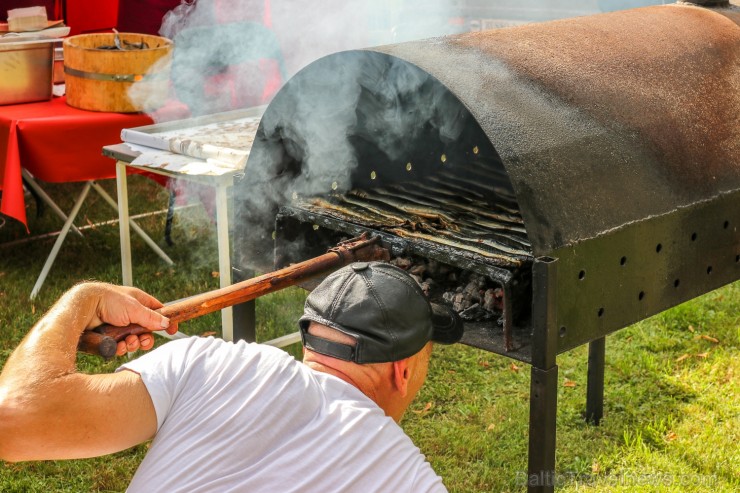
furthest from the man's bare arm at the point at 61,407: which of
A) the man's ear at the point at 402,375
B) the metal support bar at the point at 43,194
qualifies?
the metal support bar at the point at 43,194

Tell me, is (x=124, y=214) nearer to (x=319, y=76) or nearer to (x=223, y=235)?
(x=223, y=235)

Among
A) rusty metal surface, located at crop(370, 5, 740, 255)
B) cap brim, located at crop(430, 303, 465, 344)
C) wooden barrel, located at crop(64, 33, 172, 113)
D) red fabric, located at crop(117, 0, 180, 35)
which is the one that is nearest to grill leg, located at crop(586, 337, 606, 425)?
rusty metal surface, located at crop(370, 5, 740, 255)

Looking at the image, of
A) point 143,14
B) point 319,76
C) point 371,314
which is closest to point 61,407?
point 371,314

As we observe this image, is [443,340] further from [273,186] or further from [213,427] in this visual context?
[273,186]

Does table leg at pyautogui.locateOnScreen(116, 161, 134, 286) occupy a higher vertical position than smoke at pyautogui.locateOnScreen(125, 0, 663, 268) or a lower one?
lower

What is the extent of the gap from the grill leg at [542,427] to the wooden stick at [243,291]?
656 mm

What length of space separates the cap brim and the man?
453 millimetres

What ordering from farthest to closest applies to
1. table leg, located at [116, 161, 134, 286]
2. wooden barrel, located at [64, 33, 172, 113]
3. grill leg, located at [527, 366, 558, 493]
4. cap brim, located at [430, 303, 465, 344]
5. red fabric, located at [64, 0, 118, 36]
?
red fabric, located at [64, 0, 118, 36] < wooden barrel, located at [64, 33, 172, 113] < table leg, located at [116, 161, 134, 286] < grill leg, located at [527, 366, 558, 493] < cap brim, located at [430, 303, 465, 344]

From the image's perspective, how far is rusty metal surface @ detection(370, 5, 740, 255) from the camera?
8.97 feet

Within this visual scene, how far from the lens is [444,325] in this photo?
2584 mm

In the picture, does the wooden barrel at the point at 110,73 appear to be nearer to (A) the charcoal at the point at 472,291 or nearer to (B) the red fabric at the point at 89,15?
(B) the red fabric at the point at 89,15

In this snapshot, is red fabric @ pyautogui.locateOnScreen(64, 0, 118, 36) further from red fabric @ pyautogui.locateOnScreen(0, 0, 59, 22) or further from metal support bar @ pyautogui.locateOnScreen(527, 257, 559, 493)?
metal support bar @ pyautogui.locateOnScreen(527, 257, 559, 493)

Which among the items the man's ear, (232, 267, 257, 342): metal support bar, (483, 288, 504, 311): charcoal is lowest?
(232, 267, 257, 342): metal support bar

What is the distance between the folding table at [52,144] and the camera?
527cm
